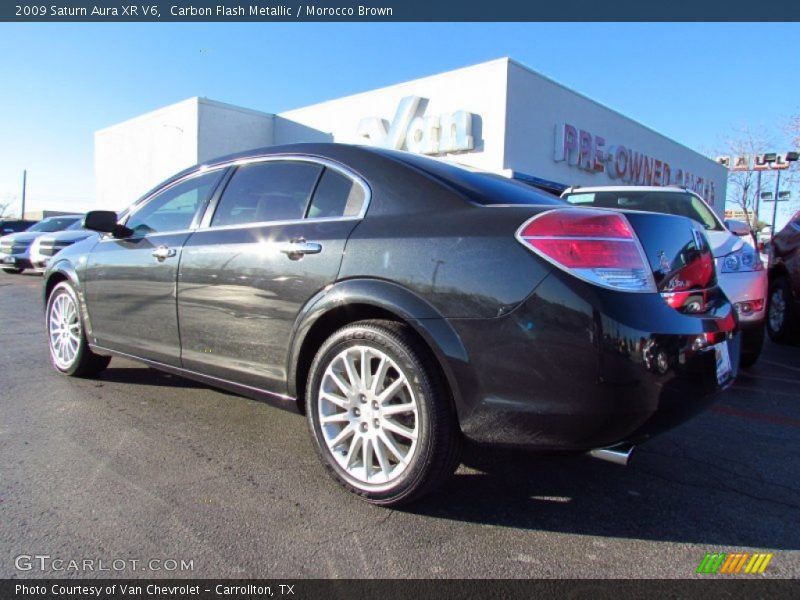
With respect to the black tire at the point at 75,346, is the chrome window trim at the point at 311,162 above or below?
above

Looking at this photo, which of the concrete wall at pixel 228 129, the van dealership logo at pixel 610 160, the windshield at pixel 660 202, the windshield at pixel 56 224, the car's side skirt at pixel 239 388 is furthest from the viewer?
the concrete wall at pixel 228 129

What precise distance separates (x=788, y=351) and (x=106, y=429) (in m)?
6.83

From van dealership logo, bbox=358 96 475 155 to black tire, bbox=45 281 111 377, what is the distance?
1233cm

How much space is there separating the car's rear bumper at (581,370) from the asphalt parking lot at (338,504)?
0.43 meters

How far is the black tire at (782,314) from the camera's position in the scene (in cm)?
633

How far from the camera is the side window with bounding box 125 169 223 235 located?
3531 millimetres

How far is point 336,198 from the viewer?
9.30ft

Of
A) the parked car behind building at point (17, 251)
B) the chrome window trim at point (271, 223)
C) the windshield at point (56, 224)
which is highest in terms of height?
the windshield at point (56, 224)

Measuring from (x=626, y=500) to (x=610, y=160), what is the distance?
66.3 feet

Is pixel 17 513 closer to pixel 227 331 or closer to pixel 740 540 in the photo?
pixel 227 331

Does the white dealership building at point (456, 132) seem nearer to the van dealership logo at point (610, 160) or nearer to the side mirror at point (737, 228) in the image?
the van dealership logo at point (610, 160)

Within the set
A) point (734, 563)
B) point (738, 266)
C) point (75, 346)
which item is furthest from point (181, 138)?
point (734, 563)

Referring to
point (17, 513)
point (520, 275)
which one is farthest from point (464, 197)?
point (17, 513)

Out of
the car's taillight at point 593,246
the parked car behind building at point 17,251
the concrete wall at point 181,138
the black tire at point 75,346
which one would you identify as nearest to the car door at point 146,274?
the black tire at point 75,346
